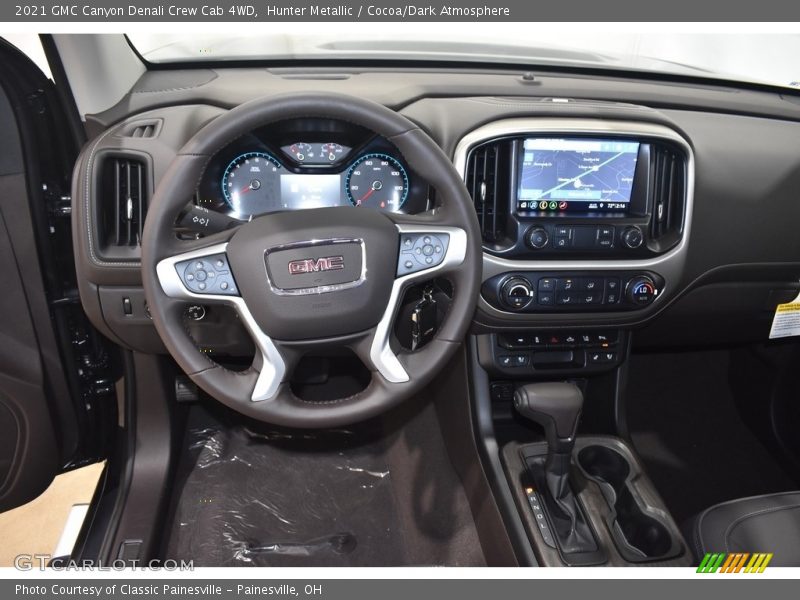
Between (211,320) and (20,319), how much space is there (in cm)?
48

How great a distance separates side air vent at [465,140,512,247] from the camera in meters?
1.36

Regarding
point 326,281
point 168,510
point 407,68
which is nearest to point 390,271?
point 326,281

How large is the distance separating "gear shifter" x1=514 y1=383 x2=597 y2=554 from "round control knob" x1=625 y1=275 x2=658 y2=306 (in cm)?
28

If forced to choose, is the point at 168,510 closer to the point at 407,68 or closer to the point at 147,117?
the point at 147,117

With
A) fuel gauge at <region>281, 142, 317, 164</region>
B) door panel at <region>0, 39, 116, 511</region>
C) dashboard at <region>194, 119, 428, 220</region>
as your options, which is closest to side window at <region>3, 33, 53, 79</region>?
door panel at <region>0, 39, 116, 511</region>

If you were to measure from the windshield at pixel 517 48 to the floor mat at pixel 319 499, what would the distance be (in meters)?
1.15

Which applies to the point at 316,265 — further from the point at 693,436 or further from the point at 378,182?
the point at 693,436

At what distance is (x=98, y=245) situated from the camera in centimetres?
127

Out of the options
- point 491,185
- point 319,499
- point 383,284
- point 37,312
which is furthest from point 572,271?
point 37,312

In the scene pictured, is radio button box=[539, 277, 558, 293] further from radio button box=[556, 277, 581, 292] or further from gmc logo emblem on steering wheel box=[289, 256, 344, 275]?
gmc logo emblem on steering wheel box=[289, 256, 344, 275]

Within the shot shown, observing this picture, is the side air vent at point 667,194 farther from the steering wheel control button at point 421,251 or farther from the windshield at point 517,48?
the steering wheel control button at point 421,251

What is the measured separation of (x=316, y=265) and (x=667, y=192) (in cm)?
93

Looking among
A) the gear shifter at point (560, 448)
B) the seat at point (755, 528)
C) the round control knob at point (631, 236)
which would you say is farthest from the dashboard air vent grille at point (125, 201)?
the seat at point (755, 528)

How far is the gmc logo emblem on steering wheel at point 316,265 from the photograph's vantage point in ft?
3.53
